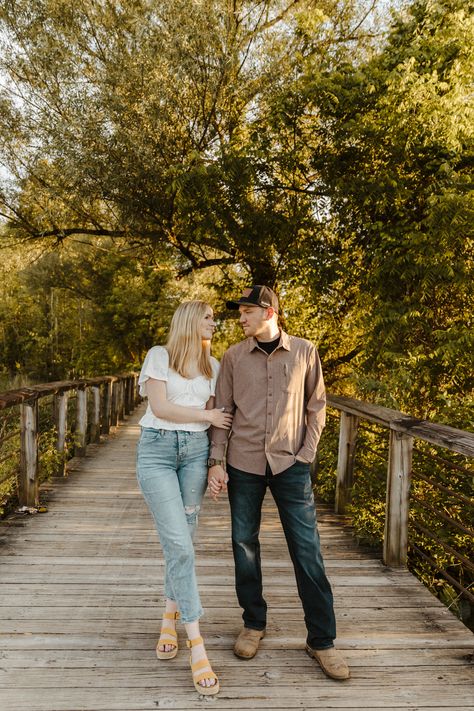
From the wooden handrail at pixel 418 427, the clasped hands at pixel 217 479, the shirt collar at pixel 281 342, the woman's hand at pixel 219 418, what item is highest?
the shirt collar at pixel 281 342

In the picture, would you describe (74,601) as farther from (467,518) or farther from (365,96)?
(365,96)

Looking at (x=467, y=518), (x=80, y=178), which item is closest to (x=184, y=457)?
(x=467, y=518)

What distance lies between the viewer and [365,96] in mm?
7020

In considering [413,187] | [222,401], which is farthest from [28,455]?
[413,187]

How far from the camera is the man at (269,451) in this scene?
2.81 metres

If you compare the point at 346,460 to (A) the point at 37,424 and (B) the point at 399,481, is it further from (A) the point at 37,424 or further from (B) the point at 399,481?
(A) the point at 37,424

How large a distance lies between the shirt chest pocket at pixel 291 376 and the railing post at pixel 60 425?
14.3 ft

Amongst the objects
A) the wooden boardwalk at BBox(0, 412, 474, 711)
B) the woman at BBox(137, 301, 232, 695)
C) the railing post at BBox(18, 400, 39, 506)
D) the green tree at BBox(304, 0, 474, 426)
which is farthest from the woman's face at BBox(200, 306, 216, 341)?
the green tree at BBox(304, 0, 474, 426)

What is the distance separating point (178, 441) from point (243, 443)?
317 mm

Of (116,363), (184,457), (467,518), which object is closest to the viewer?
(184,457)

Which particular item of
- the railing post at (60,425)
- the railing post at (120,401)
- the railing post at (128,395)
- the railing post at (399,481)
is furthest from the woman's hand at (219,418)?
the railing post at (128,395)

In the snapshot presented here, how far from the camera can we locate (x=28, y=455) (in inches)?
205

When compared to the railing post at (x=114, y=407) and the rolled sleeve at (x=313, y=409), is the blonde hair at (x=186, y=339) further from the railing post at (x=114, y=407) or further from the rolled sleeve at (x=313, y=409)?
the railing post at (x=114, y=407)

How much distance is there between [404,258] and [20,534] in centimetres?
489
